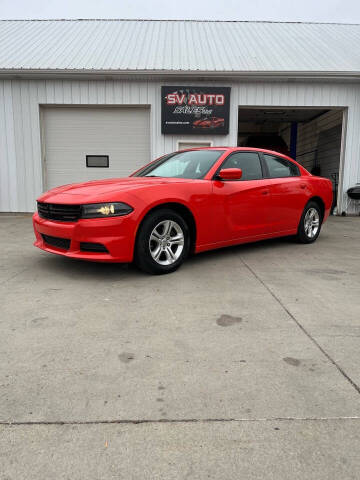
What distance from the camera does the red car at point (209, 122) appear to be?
9859 millimetres

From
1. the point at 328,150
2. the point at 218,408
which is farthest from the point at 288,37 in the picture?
the point at 218,408

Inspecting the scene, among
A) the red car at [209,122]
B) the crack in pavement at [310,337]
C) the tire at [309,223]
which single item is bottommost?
the crack in pavement at [310,337]

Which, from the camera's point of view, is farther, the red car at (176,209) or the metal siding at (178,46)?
the metal siding at (178,46)

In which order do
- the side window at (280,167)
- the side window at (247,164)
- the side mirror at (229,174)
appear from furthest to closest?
the side window at (280,167) < the side window at (247,164) < the side mirror at (229,174)

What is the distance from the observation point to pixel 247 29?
1327cm

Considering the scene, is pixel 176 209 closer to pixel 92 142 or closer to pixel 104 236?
pixel 104 236

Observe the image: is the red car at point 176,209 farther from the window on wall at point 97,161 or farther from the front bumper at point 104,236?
the window on wall at point 97,161

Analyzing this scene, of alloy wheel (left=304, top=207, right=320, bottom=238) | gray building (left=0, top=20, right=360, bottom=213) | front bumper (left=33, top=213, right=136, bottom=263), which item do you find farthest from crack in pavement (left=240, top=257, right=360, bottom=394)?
gray building (left=0, top=20, right=360, bottom=213)

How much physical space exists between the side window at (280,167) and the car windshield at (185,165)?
880 mm

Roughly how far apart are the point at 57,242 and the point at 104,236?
642 millimetres

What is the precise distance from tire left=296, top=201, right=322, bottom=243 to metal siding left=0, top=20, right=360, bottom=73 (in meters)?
5.32

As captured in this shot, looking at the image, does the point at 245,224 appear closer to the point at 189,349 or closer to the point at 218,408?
the point at 189,349

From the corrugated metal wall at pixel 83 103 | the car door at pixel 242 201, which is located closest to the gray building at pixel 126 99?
the corrugated metal wall at pixel 83 103

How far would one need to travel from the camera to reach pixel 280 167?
5395mm
